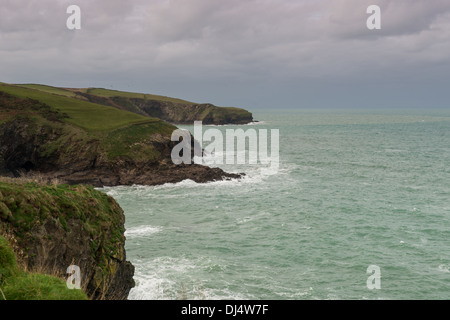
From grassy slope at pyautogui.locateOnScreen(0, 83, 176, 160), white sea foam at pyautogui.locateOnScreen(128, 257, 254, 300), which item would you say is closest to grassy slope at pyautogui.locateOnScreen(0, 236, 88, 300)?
white sea foam at pyautogui.locateOnScreen(128, 257, 254, 300)

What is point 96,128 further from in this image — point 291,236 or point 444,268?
point 444,268

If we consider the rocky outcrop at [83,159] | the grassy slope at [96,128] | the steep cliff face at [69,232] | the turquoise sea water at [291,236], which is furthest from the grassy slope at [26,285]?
the grassy slope at [96,128]

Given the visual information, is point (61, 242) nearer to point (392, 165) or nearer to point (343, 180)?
point (343, 180)

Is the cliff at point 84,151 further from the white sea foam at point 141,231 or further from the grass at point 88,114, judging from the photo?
the white sea foam at point 141,231

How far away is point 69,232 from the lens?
63.1 feet

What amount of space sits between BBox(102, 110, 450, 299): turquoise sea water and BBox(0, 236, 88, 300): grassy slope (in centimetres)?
372

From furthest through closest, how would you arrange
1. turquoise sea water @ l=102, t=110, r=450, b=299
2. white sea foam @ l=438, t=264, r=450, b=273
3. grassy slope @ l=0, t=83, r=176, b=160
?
grassy slope @ l=0, t=83, r=176, b=160, white sea foam @ l=438, t=264, r=450, b=273, turquoise sea water @ l=102, t=110, r=450, b=299

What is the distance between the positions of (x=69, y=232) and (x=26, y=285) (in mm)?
8445

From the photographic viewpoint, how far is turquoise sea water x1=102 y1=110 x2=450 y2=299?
26341 millimetres

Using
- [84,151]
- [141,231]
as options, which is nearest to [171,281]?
[141,231]

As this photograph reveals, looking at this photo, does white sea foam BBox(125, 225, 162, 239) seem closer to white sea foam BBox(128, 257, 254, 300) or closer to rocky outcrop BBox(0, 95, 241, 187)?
white sea foam BBox(128, 257, 254, 300)

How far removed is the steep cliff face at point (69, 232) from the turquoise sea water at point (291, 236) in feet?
14.7
